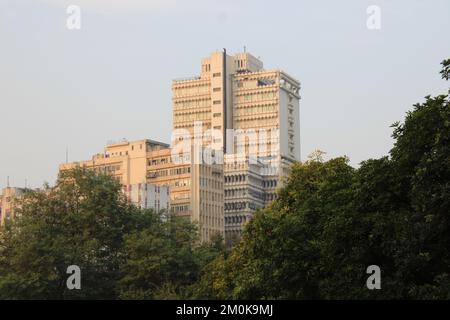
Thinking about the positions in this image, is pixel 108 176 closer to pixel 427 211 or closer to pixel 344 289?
pixel 344 289

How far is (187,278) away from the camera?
9081 cm

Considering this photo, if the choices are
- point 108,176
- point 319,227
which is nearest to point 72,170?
point 108,176

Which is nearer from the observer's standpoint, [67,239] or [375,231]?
[375,231]

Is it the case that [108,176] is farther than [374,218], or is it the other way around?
[108,176]

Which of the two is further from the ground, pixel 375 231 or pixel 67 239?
pixel 67 239

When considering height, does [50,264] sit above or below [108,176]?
below

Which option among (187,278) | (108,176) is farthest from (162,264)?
(108,176)

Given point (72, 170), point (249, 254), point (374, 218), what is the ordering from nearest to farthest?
point (374, 218) < point (249, 254) < point (72, 170)

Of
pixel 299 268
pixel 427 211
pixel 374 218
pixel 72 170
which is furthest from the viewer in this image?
pixel 72 170

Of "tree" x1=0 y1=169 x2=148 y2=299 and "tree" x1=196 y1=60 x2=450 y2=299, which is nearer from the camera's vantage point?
"tree" x1=196 y1=60 x2=450 y2=299

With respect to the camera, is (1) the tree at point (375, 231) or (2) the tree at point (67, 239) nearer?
(1) the tree at point (375, 231)
